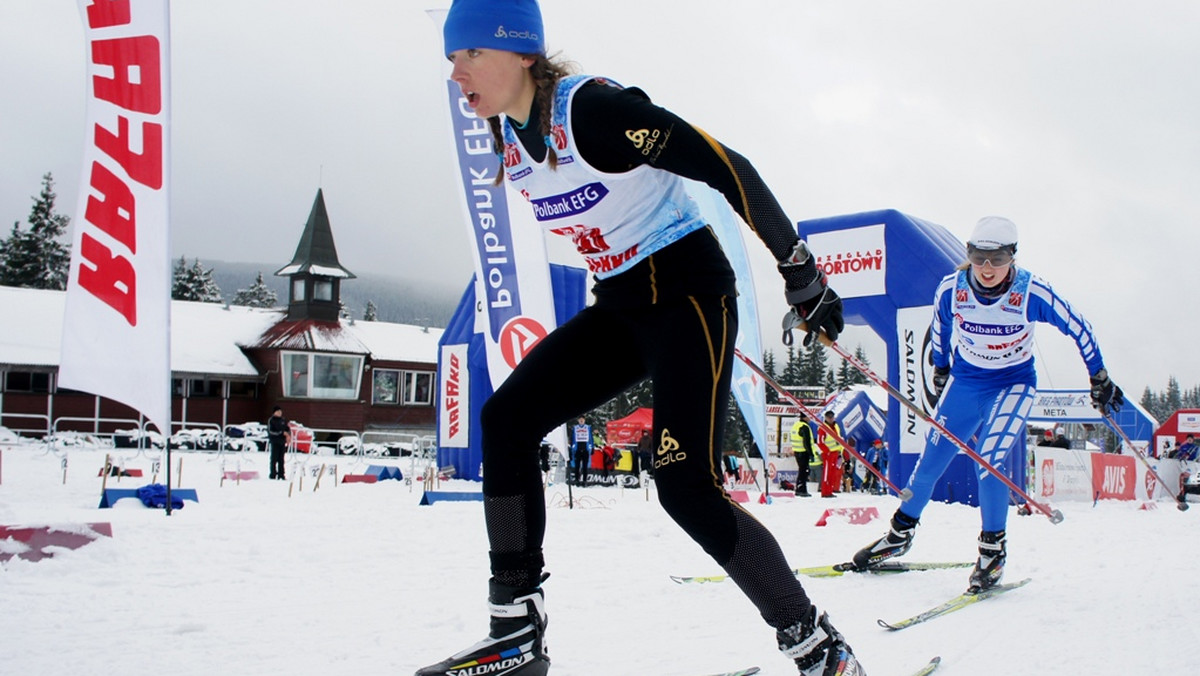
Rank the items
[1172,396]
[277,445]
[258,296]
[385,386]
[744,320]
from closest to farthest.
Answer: [744,320], [277,445], [385,386], [258,296], [1172,396]

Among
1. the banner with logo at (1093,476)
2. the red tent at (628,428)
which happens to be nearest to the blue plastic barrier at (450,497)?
the banner with logo at (1093,476)

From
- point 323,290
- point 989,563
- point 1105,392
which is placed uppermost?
point 323,290

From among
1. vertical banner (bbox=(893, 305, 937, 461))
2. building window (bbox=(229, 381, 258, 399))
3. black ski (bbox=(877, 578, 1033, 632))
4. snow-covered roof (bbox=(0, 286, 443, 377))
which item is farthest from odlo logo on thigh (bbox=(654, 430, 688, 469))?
building window (bbox=(229, 381, 258, 399))

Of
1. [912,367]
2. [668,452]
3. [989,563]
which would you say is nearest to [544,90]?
[668,452]

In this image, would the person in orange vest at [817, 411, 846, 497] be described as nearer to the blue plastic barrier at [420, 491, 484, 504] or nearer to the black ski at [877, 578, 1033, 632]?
the blue plastic barrier at [420, 491, 484, 504]

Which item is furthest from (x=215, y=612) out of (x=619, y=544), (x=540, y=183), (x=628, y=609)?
(x=619, y=544)

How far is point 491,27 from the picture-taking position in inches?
92.4

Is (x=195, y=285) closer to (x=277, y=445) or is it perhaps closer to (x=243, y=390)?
(x=243, y=390)

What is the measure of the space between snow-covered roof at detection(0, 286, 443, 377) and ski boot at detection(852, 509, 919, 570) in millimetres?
29284

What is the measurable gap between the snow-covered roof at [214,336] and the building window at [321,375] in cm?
49

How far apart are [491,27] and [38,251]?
62.1 metres

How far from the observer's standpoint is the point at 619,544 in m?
6.59

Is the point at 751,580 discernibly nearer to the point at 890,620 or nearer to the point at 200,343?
the point at 890,620

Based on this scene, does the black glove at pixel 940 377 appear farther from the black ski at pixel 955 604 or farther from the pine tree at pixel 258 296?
the pine tree at pixel 258 296
